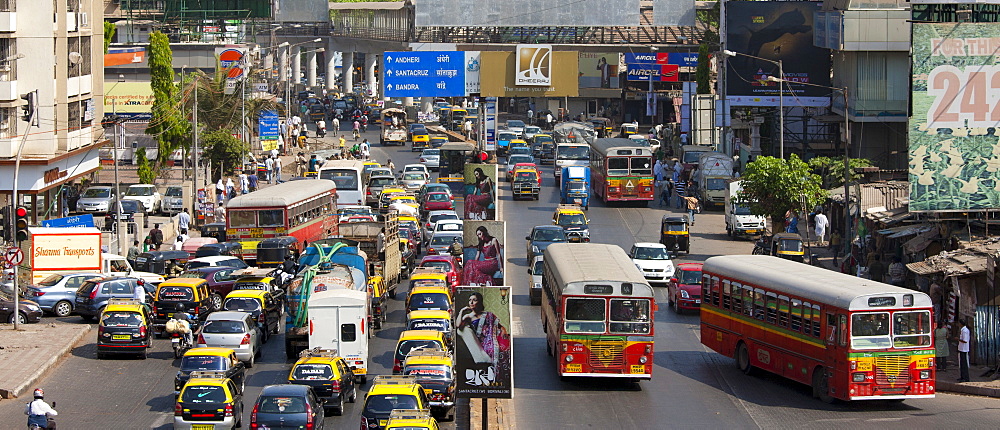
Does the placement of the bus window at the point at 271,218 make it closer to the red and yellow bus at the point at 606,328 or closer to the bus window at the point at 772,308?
the red and yellow bus at the point at 606,328

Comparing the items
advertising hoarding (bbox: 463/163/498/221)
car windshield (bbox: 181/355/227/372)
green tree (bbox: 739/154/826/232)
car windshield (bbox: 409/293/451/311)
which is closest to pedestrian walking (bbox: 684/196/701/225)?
green tree (bbox: 739/154/826/232)

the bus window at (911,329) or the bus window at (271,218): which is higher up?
the bus window at (271,218)

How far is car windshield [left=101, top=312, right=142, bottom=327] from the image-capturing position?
108 ft

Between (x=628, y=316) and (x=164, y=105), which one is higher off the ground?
(x=164, y=105)

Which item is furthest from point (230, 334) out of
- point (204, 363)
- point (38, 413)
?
point (38, 413)

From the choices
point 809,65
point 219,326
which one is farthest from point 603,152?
point 219,326

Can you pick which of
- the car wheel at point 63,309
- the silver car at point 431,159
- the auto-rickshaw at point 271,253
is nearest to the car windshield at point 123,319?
the car wheel at point 63,309

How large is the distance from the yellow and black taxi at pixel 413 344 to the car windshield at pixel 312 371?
1.65 metres

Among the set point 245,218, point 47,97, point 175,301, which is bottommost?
point 175,301

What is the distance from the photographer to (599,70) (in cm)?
11625

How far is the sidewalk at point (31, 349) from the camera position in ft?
98.4

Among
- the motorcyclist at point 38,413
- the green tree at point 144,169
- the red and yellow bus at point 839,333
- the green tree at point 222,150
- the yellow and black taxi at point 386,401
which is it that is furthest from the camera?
the green tree at point 222,150

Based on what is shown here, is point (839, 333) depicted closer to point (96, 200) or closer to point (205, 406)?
point (205, 406)

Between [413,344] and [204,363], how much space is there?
4.29m
